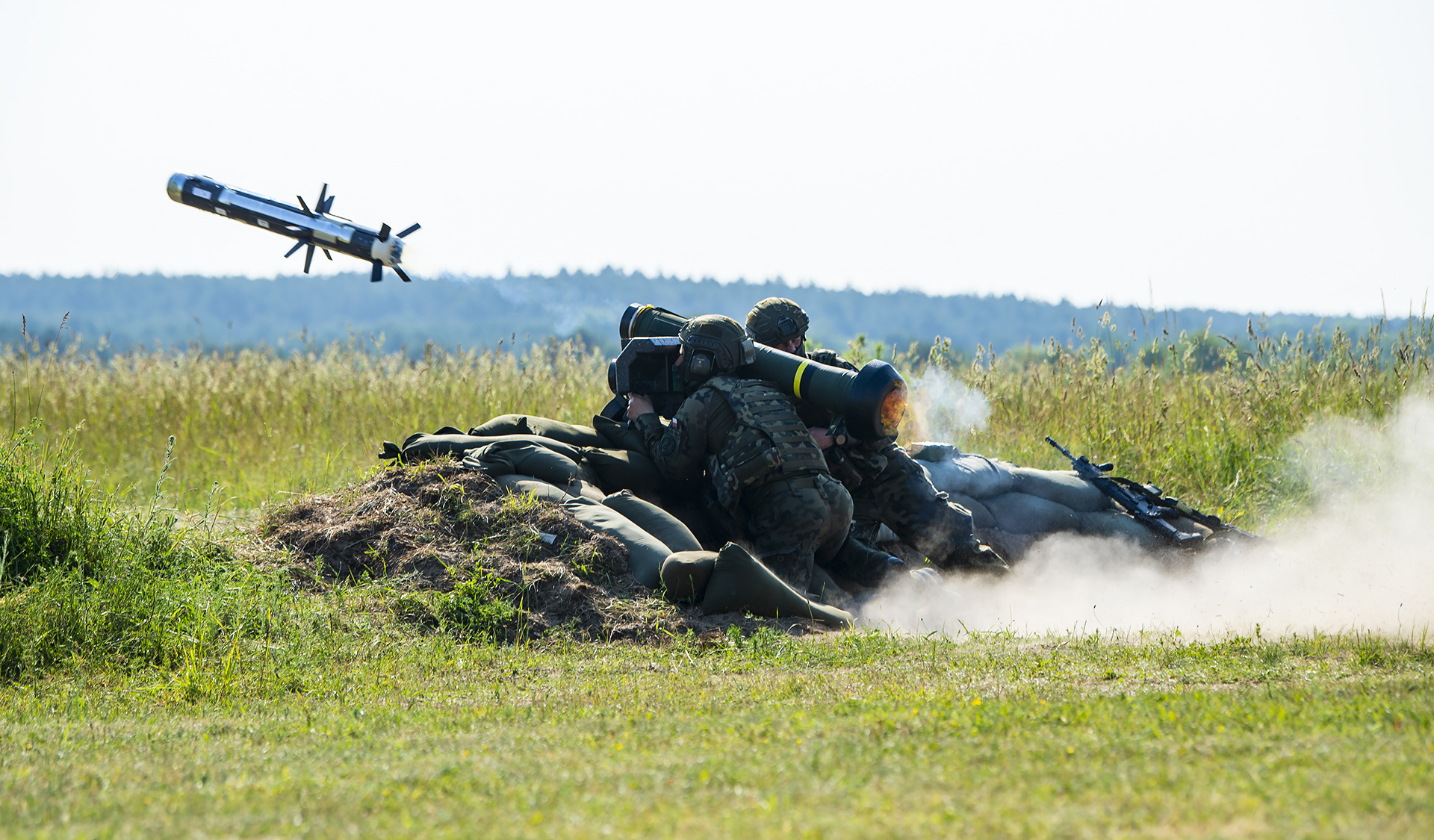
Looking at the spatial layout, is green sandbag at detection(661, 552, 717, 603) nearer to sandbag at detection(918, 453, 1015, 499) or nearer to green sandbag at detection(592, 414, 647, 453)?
green sandbag at detection(592, 414, 647, 453)

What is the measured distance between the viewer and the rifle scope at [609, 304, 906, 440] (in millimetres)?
6977

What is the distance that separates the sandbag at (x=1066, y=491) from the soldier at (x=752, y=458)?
2.40 m

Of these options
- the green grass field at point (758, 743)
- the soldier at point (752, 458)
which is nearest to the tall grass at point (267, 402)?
the soldier at point (752, 458)

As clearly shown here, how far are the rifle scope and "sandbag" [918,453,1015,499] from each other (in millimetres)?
1528

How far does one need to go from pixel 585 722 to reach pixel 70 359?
11.8 metres

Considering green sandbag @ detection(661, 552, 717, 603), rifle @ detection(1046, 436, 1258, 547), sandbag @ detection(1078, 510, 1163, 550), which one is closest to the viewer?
green sandbag @ detection(661, 552, 717, 603)

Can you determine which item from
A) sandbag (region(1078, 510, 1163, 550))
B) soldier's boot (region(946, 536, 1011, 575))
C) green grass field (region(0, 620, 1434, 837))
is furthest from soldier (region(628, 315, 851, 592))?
sandbag (region(1078, 510, 1163, 550))

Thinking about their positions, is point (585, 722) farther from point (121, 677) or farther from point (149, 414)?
point (149, 414)

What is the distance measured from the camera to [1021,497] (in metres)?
8.92

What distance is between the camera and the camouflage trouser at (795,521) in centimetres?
694

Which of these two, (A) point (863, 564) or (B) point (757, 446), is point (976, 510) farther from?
(B) point (757, 446)

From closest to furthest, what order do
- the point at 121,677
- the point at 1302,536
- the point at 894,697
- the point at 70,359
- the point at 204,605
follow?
the point at 894,697 < the point at 121,677 < the point at 204,605 < the point at 1302,536 < the point at 70,359

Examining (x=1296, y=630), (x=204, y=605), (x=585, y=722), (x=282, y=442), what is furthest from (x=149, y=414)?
(x=1296, y=630)

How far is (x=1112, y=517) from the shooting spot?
345 inches
